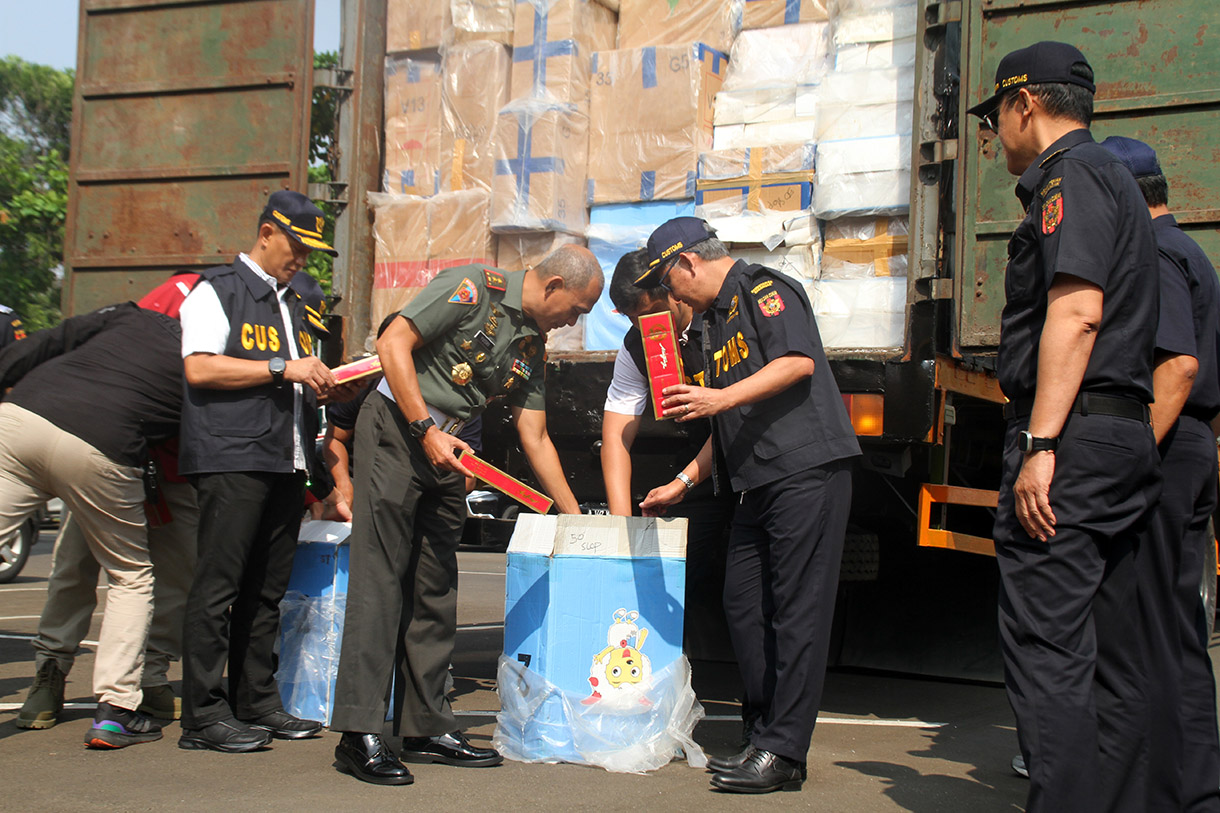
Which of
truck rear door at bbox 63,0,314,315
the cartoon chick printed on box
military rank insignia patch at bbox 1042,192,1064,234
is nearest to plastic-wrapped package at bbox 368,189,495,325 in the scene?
truck rear door at bbox 63,0,314,315

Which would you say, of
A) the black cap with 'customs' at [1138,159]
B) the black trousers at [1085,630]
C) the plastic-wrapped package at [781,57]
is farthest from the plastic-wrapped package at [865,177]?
the black trousers at [1085,630]

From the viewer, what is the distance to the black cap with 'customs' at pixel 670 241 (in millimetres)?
3484

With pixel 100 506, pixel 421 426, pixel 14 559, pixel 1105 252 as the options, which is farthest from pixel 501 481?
pixel 14 559

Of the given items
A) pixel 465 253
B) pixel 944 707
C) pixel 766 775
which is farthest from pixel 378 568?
pixel 944 707

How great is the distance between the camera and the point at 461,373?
3.48 meters

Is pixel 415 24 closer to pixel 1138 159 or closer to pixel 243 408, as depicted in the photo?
pixel 243 408

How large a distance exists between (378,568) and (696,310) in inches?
52.3

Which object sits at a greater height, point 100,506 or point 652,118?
point 652,118

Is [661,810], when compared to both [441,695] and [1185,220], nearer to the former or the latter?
[441,695]

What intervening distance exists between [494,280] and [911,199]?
164 cm

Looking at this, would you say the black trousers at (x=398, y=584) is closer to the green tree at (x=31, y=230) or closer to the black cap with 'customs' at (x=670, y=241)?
the black cap with 'customs' at (x=670, y=241)

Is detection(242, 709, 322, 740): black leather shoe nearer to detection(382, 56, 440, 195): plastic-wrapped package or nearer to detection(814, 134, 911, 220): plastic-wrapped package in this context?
detection(382, 56, 440, 195): plastic-wrapped package

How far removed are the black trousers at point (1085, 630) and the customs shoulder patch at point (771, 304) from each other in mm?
1082

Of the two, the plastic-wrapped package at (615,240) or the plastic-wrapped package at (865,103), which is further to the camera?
the plastic-wrapped package at (615,240)
